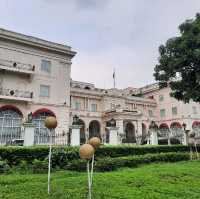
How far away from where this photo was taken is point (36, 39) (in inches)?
979

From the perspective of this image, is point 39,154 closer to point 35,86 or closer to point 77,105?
point 35,86

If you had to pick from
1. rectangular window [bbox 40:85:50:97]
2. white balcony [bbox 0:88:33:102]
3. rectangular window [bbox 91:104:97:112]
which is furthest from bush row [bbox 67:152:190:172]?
rectangular window [bbox 91:104:97:112]

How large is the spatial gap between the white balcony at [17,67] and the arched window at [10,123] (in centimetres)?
339

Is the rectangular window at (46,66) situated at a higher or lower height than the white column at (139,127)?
higher

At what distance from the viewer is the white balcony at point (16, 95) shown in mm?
21869

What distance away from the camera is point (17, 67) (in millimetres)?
22844

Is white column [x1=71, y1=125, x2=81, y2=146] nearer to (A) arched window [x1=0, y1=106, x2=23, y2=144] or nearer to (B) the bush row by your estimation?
(B) the bush row

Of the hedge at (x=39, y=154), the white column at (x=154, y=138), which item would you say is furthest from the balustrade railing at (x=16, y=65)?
the hedge at (x=39, y=154)

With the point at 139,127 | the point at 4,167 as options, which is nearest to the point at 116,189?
the point at 4,167

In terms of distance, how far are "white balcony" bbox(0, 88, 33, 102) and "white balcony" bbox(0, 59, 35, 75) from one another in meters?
1.82

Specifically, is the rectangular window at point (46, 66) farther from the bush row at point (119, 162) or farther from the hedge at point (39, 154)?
the bush row at point (119, 162)

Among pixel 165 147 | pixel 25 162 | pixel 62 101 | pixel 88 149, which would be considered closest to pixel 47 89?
pixel 62 101

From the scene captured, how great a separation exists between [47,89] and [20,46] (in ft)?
15.6

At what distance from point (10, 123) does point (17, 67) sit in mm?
5074
